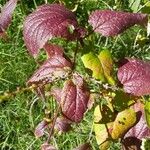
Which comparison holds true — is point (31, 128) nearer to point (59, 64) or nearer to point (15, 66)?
point (15, 66)

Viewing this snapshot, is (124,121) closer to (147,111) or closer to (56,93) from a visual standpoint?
(147,111)

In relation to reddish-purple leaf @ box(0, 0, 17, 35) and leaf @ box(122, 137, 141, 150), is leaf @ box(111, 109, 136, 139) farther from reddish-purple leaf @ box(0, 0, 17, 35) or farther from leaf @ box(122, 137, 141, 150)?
reddish-purple leaf @ box(0, 0, 17, 35)

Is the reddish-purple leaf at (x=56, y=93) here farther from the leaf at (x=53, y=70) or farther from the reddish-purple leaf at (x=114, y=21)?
the reddish-purple leaf at (x=114, y=21)

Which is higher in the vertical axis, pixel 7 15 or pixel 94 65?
pixel 7 15

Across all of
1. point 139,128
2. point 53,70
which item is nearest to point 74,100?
point 53,70

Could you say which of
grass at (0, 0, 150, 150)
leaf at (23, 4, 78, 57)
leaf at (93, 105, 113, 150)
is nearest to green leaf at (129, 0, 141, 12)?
grass at (0, 0, 150, 150)
